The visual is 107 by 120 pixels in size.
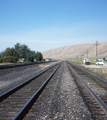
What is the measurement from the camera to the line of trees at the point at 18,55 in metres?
70.1

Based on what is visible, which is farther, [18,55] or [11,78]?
[18,55]

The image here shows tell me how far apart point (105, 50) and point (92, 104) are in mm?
191709

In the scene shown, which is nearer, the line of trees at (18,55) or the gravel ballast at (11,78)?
the gravel ballast at (11,78)

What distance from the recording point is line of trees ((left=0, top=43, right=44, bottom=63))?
2758 inches

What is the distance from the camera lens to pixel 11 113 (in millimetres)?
4355

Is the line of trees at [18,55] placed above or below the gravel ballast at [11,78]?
above

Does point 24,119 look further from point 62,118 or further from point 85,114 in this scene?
point 85,114

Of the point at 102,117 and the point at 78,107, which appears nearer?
the point at 102,117

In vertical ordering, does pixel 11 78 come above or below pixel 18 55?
below

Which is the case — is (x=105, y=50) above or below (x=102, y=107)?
above

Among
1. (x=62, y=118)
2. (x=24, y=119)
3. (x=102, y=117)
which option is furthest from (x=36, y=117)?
(x=102, y=117)

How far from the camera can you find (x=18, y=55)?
8488cm

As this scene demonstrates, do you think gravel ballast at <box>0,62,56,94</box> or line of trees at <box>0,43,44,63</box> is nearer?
gravel ballast at <box>0,62,56,94</box>

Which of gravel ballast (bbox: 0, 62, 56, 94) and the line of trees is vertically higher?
the line of trees
